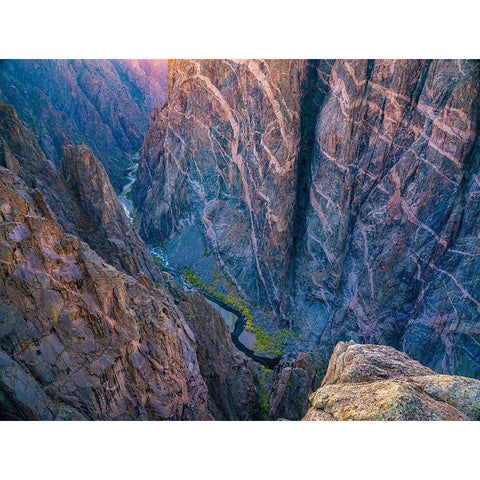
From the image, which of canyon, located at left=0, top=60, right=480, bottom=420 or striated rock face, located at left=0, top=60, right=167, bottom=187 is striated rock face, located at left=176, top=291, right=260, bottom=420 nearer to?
canyon, located at left=0, top=60, right=480, bottom=420

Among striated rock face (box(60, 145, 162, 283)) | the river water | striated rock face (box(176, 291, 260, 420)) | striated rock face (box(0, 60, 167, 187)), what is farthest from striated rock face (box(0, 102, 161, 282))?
striated rock face (box(0, 60, 167, 187))

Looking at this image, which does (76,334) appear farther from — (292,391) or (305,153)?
(305,153)

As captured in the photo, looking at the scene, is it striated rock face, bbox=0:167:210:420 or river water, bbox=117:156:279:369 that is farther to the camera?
river water, bbox=117:156:279:369

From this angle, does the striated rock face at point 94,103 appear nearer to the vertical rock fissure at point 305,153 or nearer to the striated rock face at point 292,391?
the vertical rock fissure at point 305,153

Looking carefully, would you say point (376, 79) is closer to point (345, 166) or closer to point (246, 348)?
point (345, 166)

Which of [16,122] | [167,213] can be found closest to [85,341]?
[16,122]

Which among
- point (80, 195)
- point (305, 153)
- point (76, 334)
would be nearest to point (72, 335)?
point (76, 334)
